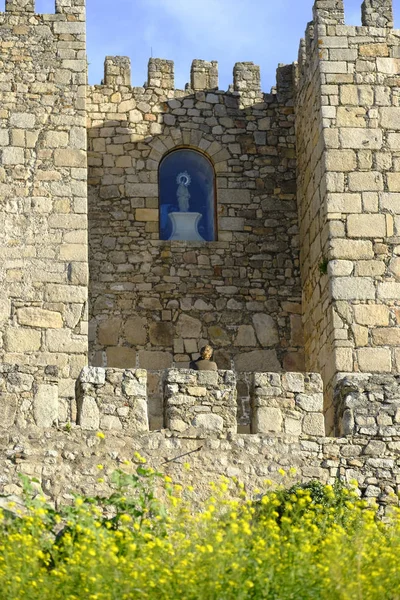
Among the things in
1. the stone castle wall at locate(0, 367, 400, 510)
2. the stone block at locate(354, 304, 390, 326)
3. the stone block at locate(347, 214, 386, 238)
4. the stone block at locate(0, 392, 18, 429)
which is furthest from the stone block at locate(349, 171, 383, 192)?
the stone block at locate(0, 392, 18, 429)

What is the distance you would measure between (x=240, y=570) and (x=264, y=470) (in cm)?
371

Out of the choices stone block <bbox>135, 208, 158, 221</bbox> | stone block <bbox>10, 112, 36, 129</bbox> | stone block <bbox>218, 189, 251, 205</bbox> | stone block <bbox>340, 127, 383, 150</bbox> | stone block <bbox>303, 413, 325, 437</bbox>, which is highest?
stone block <bbox>10, 112, 36, 129</bbox>

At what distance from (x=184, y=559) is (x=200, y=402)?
12.5ft

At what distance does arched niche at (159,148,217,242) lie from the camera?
17.0 meters

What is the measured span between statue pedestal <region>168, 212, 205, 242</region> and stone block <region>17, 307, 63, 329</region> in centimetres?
271

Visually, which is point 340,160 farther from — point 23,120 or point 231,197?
point 23,120

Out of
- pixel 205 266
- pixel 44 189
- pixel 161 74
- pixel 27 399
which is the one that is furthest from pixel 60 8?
pixel 27 399

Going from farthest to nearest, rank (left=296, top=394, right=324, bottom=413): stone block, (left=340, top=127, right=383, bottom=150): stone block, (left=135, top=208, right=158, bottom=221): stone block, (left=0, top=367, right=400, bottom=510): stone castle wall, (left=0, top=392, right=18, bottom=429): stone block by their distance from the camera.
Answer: (left=135, top=208, right=158, bottom=221): stone block
(left=340, top=127, right=383, bottom=150): stone block
(left=296, top=394, right=324, bottom=413): stone block
(left=0, top=392, right=18, bottom=429): stone block
(left=0, top=367, right=400, bottom=510): stone castle wall

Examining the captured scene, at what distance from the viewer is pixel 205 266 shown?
1669 cm

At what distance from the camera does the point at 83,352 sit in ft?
47.5

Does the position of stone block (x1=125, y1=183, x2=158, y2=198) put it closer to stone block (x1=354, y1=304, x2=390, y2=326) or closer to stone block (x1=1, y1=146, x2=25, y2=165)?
stone block (x1=1, y1=146, x2=25, y2=165)

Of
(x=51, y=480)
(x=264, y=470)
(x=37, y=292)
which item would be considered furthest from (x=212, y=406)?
(x=37, y=292)

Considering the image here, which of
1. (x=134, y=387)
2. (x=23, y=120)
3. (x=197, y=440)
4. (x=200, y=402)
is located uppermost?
(x=23, y=120)

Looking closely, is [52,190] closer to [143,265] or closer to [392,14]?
[143,265]
